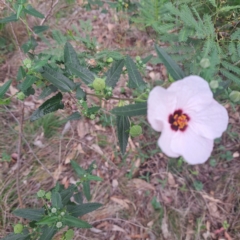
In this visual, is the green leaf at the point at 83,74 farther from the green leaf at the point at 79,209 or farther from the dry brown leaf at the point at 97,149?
the dry brown leaf at the point at 97,149

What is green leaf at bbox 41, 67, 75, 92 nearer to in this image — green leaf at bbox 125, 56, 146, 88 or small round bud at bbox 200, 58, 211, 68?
green leaf at bbox 125, 56, 146, 88

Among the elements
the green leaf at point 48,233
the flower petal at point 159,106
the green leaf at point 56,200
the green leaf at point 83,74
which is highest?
the flower petal at point 159,106

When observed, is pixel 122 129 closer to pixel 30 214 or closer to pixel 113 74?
pixel 113 74

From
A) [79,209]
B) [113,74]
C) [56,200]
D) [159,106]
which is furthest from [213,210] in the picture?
[159,106]

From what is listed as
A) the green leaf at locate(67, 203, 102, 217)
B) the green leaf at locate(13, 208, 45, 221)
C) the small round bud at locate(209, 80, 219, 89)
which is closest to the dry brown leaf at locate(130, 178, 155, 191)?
the green leaf at locate(67, 203, 102, 217)

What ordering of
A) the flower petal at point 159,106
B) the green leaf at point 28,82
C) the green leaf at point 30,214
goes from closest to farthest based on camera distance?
the flower petal at point 159,106
the green leaf at point 28,82
the green leaf at point 30,214

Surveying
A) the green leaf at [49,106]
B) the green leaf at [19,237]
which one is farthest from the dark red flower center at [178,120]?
the green leaf at [19,237]

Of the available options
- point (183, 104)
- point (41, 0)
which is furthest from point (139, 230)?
point (41, 0)
